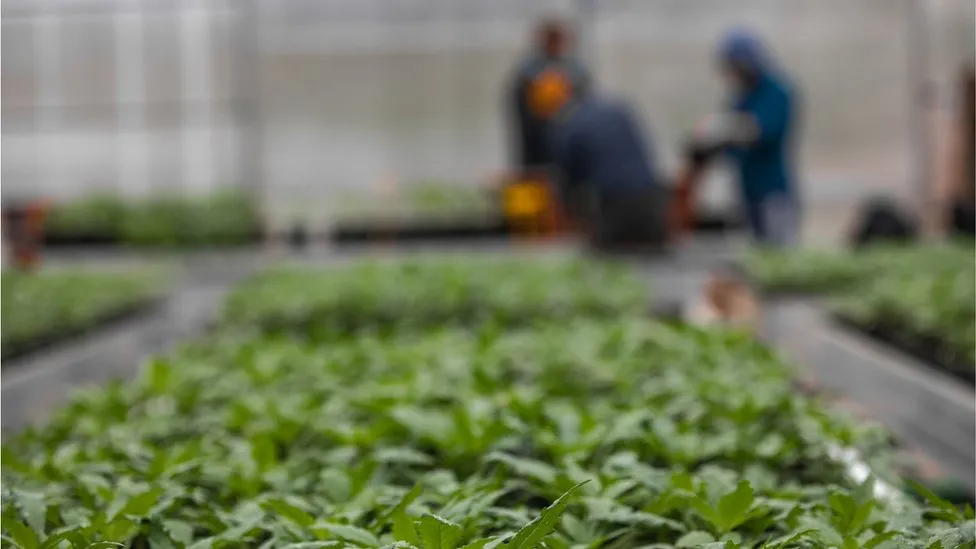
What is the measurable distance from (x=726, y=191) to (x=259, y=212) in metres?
5.44

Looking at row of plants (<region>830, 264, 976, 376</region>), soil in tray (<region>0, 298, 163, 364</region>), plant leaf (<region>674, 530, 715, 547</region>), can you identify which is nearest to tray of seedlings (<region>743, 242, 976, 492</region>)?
row of plants (<region>830, 264, 976, 376</region>)

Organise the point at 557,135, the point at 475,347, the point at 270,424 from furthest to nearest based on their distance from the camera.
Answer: the point at 557,135, the point at 475,347, the point at 270,424

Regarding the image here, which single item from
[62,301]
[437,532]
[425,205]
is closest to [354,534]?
[437,532]

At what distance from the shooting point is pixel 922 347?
11.4 ft

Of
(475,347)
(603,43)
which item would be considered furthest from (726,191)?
(475,347)

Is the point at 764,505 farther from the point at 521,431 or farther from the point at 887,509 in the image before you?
the point at 521,431

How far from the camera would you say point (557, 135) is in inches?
311

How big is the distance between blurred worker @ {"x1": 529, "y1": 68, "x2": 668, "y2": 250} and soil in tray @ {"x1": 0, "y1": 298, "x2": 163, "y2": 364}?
2.90m

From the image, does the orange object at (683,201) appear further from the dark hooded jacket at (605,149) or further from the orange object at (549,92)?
the orange object at (549,92)

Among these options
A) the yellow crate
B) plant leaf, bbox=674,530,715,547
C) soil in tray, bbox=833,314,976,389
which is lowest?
the yellow crate

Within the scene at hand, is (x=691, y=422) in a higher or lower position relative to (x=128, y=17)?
lower

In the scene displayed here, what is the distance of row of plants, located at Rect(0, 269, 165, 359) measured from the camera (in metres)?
3.62

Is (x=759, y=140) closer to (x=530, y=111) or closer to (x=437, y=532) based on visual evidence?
(x=530, y=111)

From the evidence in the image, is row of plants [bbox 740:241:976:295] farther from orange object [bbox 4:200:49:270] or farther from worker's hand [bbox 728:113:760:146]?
orange object [bbox 4:200:49:270]
